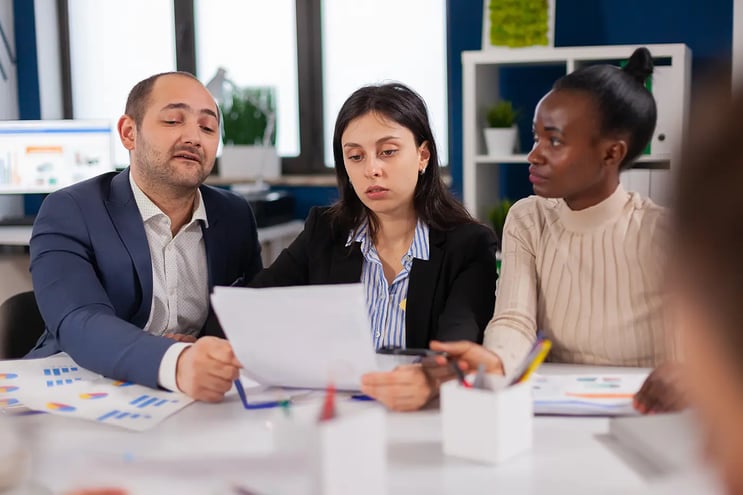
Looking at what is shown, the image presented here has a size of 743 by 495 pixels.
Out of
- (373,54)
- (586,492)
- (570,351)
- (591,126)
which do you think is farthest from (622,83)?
(373,54)

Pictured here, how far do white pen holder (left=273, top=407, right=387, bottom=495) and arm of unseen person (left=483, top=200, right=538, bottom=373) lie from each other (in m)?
0.49

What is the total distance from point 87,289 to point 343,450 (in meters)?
0.89

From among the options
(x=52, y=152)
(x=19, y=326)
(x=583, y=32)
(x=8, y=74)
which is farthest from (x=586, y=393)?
(x=8, y=74)

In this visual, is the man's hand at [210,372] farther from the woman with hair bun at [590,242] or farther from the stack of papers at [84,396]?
the woman with hair bun at [590,242]

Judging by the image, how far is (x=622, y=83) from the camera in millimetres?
1333

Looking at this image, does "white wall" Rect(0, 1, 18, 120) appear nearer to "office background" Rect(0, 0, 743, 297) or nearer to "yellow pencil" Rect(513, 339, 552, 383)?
"office background" Rect(0, 0, 743, 297)

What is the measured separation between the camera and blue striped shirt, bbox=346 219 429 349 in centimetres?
162

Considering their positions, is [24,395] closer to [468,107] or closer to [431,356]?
[431,356]

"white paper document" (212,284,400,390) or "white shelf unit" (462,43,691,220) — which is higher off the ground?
"white shelf unit" (462,43,691,220)

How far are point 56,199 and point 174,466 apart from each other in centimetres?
89

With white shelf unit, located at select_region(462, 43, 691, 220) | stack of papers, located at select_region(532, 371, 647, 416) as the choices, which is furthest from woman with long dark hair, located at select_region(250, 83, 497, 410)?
white shelf unit, located at select_region(462, 43, 691, 220)

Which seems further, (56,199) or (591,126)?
(56,199)

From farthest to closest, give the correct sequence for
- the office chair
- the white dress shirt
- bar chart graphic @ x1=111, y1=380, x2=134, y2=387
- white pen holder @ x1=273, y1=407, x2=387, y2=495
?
the office chair < the white dress shirt < bar chart graphic @ x1=111, y1=380, x2=134, y2=387 < white pen holder @ x1=273, y1=407, x2=387, y2=495

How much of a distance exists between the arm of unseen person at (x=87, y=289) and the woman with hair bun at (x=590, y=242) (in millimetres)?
564
